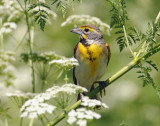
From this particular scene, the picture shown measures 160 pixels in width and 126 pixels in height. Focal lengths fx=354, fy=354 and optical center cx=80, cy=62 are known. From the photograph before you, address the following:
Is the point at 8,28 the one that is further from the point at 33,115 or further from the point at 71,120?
the point at 71,120

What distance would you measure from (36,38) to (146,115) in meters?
2.60

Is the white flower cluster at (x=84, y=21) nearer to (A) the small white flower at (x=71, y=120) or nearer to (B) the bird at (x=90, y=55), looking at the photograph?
(B) the bird at (x=90, y=55)

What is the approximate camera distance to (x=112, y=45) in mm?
6285

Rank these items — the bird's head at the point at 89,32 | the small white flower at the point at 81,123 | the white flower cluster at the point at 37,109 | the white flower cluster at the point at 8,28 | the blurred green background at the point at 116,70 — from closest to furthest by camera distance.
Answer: the small white flower at the point at 81,123
the white flower cluster at the point at 37,109
the white flower cluster at the point at 8,28
the bird's head at the point at 89,32
the blurred green background at the point at 116,70

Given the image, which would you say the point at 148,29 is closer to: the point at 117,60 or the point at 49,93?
the point at 49,93

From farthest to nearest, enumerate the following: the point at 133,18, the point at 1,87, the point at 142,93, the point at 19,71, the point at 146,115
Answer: the point at 19,71 < the point at 133,18 < the point at 142,93 < the point at 146,115 < the point at 1,87

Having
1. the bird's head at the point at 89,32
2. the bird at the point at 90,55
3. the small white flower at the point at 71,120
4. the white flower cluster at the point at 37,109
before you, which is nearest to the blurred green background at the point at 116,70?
the bird at the point at 90,55

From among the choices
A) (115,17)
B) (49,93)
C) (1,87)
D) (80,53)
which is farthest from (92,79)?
(49,93)

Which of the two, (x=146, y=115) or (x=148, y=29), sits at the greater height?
(x=148, y=29)

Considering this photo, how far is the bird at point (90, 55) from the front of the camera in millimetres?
4227

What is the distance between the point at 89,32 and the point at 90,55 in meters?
0.50

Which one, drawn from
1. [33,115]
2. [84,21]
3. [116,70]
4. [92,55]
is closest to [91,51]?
[92,55]

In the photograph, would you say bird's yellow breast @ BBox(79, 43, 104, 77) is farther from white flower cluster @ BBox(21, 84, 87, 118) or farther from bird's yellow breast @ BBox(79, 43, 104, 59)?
white flower cluster @ BBox(21, 84, 87, 118)

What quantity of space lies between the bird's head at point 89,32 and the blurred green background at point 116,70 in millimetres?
1417
